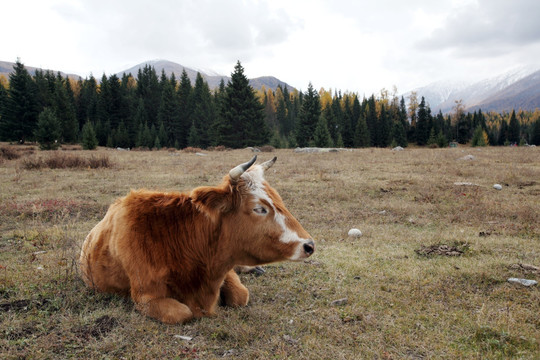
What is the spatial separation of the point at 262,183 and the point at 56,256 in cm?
372

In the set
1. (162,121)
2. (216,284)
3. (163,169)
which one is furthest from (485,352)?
(162,121)

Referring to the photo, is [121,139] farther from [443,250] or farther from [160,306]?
[160,306]

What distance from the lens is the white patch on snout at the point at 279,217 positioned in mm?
3697

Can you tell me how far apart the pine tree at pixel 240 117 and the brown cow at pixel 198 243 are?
4071 centimetres

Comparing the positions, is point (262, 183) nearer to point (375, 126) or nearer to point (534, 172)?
point (534, 172)

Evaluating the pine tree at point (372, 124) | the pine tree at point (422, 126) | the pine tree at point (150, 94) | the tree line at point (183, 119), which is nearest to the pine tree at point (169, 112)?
the tree line at point (183, 119)

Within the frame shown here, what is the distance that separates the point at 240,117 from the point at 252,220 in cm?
4203

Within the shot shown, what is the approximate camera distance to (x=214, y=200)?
3.79 m

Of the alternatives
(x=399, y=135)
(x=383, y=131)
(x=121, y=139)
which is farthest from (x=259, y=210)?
(x=383, y=131)

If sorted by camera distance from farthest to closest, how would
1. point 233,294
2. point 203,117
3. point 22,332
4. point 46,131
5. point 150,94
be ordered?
1. point 150,94
2. point 203,117
3. point 46,131
4. point 233,294
5. point 22,332

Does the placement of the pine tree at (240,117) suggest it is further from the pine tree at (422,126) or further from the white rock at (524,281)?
the pine tree at (422,126)

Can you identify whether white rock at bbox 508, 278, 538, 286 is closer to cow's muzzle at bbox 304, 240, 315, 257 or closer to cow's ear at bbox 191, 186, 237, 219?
cow's muzzle at bbox 304, 240, 315, 257

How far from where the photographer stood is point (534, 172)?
14.4m

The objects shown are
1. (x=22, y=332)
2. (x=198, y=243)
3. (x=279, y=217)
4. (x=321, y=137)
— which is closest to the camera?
(x=22, y=332)
